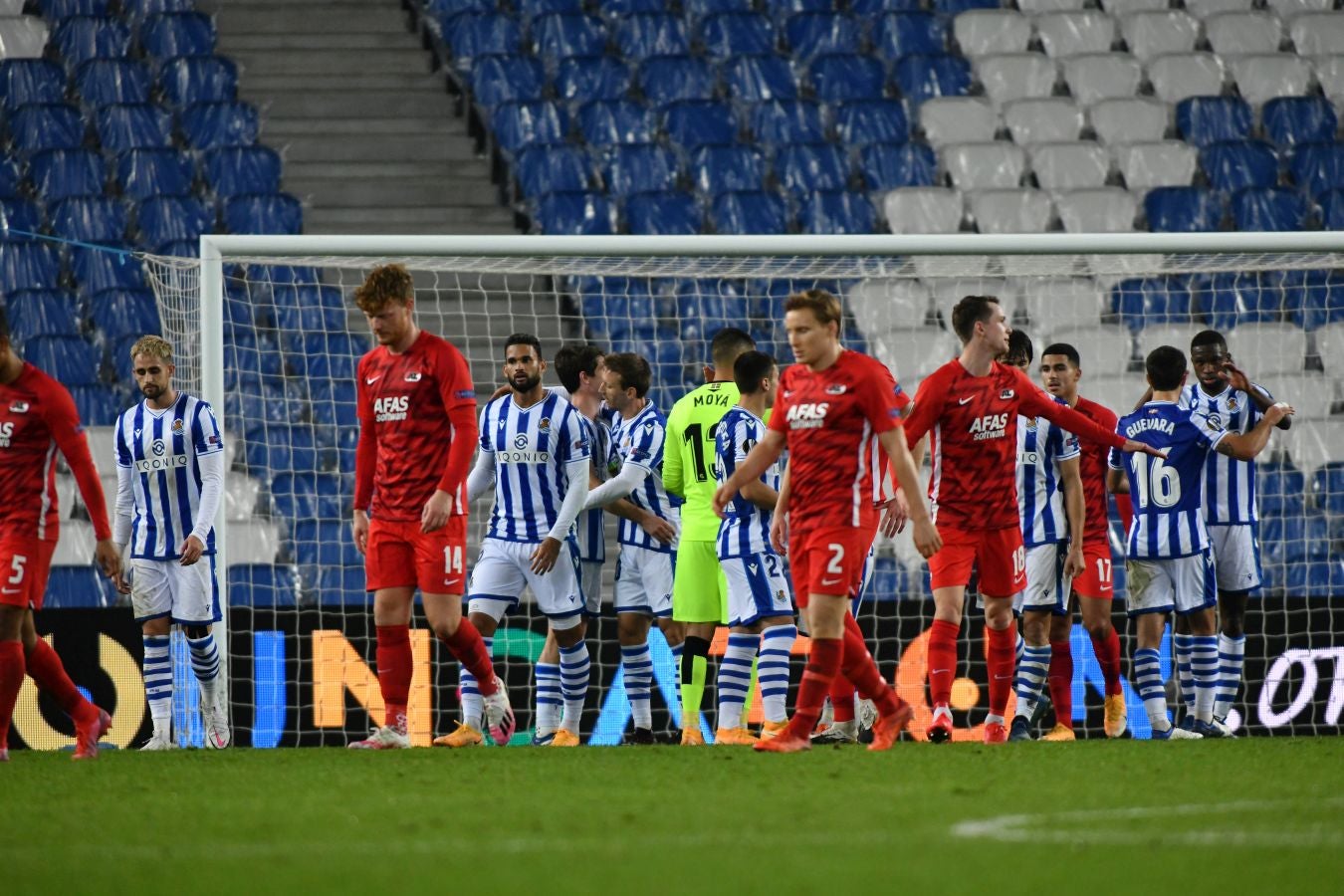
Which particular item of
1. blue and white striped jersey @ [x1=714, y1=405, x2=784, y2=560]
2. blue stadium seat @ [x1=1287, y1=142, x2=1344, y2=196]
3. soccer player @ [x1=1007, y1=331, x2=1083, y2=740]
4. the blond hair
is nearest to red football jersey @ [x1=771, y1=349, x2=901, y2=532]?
blue and white striped jersey @ [x1=714, y1=405, x2=784, y2=560]

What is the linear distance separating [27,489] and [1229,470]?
5922mm

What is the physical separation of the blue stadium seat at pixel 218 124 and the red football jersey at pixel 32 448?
7.96 metres

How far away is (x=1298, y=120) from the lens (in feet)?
51.9

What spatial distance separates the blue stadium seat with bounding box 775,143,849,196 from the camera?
14992 millimetres

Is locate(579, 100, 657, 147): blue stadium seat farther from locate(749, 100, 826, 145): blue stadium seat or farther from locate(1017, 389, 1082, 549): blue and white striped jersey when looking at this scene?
locate(1017, 389, 1082, 549): blue and white striped jersey

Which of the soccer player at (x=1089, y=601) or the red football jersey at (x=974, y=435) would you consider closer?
the red football jersey at (x=974, y=435)

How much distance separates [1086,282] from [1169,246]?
397 centimetres

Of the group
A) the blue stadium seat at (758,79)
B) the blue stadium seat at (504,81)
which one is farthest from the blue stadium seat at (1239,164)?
the blue stadium seat at (504,81)

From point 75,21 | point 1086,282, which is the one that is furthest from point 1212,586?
point 75,21

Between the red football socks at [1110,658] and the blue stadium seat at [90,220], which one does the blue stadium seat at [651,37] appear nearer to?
the blue stadium seat at [90,220]

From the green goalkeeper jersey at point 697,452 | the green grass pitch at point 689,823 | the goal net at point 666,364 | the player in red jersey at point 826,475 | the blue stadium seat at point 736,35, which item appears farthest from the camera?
the blue stadium seat at point 736,35

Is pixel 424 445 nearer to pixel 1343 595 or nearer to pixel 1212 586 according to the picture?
pixel 1212 586

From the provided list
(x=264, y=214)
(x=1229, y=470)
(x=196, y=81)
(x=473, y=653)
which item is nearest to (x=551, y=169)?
(x=264, y=214)

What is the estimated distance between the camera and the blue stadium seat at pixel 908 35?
16562mm
